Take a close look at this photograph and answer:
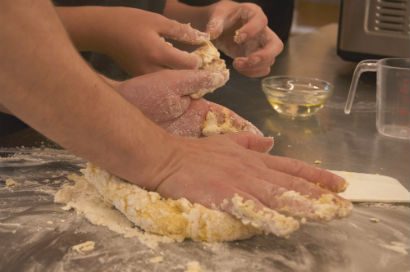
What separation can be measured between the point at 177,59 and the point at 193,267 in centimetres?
42

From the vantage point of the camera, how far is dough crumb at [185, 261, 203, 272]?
67cm

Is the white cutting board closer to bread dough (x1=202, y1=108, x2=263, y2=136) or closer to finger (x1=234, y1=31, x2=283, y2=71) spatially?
bread dough (x1=202, y1=108, x2=263, y2=136)

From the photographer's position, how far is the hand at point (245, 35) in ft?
4.00

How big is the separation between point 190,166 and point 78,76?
17 centimetres

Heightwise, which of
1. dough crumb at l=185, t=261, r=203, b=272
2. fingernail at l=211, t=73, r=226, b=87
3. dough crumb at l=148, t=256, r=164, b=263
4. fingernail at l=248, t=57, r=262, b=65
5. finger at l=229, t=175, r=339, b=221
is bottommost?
dough crumb at l=148, t=256, r=164, b=263

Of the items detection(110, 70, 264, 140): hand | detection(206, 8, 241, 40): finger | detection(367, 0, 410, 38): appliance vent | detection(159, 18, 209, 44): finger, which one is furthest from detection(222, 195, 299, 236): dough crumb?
detection(367, 0, 410, 38): appliance vent

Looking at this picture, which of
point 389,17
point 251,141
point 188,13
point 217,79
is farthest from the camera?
point 389,17

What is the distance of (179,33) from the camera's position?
3.39 ft

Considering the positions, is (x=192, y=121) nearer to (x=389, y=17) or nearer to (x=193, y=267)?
(x=193, y=267)

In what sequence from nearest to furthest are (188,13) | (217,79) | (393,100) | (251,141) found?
(251,141), (217,79), (393,100), (188,13)

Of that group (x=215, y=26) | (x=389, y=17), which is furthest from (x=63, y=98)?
(x=389, y=17)

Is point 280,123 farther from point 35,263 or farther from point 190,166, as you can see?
point 35,263

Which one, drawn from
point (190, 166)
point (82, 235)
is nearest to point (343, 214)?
point (190, 166)

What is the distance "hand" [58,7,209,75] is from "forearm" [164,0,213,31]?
0.26 metres
